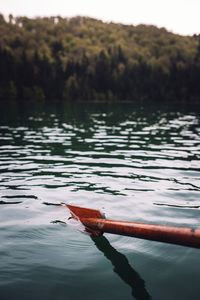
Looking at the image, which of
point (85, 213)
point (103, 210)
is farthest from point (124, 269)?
point (103, 210)

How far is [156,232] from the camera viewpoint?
20.2ft

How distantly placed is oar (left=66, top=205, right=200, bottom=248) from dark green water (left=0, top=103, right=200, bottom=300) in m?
0.77

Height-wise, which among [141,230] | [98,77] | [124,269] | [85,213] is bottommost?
[124,269]

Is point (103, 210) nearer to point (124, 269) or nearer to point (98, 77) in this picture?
point (124, 269)

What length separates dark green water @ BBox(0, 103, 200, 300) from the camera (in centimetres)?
685

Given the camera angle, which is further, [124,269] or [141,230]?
[124,269]

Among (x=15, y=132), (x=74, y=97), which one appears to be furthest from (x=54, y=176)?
(x=74, y=97)

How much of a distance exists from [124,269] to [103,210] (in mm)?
3919

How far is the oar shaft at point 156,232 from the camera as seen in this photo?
223 inches

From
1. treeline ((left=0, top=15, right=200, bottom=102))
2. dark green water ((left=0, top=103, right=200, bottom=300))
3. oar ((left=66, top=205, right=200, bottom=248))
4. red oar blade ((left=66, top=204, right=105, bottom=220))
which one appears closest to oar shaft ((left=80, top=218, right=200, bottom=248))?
oar ((left=66, top=205, right=200, bottom=248))

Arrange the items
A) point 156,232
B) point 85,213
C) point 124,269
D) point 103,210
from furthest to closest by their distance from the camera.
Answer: point 103,210 < point 85,213 < point 124,269 < point 156,232

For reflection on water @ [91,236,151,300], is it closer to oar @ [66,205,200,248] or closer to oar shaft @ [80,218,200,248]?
oar @ [66,205,200,248]

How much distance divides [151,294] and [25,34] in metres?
196

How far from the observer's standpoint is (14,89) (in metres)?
129
